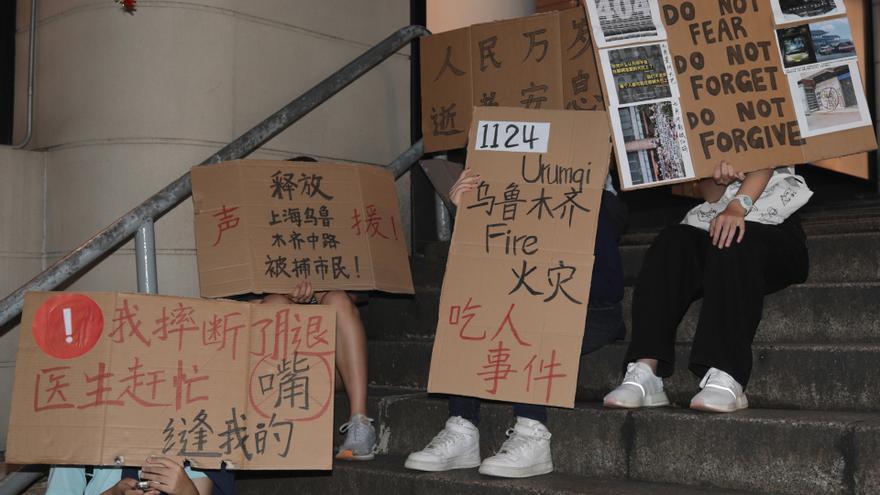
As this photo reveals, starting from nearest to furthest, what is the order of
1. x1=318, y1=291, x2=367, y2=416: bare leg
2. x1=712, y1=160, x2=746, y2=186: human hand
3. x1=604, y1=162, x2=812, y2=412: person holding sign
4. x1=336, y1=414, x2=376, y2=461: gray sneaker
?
x1=604, y1=162, x2=812, y2=412: person holding sign, x1=712, y1=160, x2=746, y2=186: human hand, x1=336, y1=414, x2=376, y2=461: gray sneaker, x1=318, y1=291, x2=367, y2=416: bare leg

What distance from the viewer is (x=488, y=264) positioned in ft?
9.76

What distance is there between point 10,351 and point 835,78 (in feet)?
10.3

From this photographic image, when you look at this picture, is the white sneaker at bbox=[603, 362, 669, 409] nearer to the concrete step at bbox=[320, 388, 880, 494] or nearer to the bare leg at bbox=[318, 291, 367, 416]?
the concrete step at bbox=[320, 388, 880, 494]

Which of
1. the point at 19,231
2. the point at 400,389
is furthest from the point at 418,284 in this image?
the point at 19,231

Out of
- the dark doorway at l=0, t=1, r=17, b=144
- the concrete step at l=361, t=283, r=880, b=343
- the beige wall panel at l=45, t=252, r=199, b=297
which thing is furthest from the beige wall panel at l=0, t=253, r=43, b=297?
the concrete step at l=361, t=283, r=880, b=343

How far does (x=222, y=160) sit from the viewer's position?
13.1 ft

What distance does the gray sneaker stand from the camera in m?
3.28

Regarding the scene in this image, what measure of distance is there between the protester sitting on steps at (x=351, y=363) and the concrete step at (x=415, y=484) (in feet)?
0.24

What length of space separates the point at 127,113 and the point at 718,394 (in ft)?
8.46

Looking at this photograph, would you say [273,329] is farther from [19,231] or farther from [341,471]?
[19,231]

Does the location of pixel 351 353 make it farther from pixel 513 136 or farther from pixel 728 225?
pixel 728 225

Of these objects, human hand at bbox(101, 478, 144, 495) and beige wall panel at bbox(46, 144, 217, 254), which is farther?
beige wall panel at bbox(46, 144, 217, 254)

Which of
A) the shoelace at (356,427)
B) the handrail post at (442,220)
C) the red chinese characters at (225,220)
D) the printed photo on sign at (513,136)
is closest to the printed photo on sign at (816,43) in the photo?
the printed photo on sign at (513,136)

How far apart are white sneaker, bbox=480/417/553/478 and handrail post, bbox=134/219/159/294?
54.6 inches
